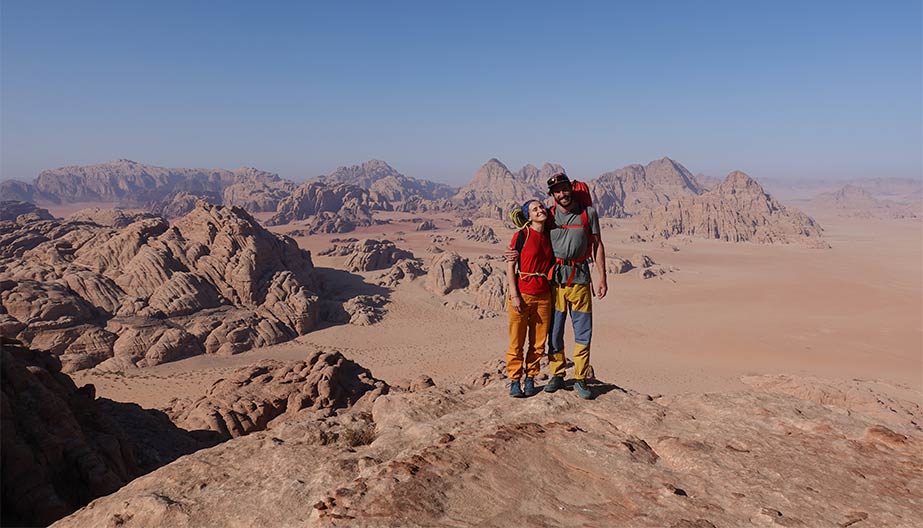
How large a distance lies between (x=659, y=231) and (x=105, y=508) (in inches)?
4144

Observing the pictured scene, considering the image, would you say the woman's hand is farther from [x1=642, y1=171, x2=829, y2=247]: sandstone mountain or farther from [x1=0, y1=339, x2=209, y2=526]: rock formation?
[x1=642, y1=171, x2=829, y2=247]: sandstone mountain

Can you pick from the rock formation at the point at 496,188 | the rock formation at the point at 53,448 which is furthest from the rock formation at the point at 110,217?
the rock formation at the point at 496,188

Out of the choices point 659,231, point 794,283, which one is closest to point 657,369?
point 794,283

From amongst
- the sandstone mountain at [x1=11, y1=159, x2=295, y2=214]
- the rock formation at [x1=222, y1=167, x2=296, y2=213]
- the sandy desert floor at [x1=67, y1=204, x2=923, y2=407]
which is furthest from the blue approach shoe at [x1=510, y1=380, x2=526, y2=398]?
the sandstone mountain at [x1=11, y1=159, x2=295, y2=214]

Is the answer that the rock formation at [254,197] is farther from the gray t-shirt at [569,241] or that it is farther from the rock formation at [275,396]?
the gray t-shirt at [569,241]

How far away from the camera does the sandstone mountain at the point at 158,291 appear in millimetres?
23953

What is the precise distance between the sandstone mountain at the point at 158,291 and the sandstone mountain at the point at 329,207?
57.0m

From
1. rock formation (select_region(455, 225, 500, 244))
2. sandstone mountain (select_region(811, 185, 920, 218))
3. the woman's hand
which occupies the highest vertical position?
sandstone mountain (select_region(811, 185, 920, 218))

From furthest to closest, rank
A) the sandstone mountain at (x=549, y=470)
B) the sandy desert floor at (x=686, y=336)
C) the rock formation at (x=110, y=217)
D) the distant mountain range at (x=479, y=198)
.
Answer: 1. the distant mountain range at (x=479, y=198)
2. the rock formation at (x=110, y=217)
3. the sandy desert floor at (x=686, y=336)
4. the sandstone mountain at (x=549, y=470)

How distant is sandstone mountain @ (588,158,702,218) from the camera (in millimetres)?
135250

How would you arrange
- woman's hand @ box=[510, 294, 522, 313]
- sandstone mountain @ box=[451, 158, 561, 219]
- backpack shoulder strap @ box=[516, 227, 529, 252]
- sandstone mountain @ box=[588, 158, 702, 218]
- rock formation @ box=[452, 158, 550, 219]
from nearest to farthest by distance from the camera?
woman's hand @ box=[510, 294, 522, 313] → backpack shoulder strap @ box=[516, 227, 529, 252] → sandstone mountain @ box=[588, 158, 702, 218] → sandstone mountain @ box=[451, 158, 561, 219] → rock formation @ box=[452, 158, 550, 219]

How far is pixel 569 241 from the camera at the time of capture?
19.5 feet

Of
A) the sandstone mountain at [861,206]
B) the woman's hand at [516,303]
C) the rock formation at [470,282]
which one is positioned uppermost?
the sandstone mountain at [861,206]

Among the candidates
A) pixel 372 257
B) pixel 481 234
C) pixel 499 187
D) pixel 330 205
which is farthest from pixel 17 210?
pixel 499 187
